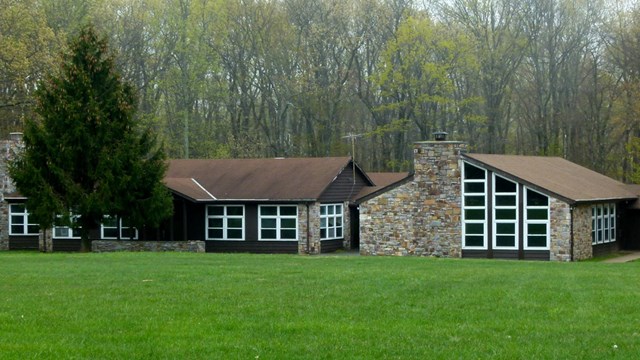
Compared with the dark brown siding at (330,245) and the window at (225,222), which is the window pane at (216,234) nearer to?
the window at (225,222)

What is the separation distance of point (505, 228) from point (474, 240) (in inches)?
47.6

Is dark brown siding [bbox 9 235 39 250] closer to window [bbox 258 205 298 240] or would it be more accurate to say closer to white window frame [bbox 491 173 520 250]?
window [bbox 258 205 298 240]

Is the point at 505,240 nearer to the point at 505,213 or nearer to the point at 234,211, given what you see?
the point at 505,213

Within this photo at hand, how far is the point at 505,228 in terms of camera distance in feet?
116

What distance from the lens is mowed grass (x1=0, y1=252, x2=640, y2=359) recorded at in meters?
11.9

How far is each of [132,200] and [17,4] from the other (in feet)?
50.2

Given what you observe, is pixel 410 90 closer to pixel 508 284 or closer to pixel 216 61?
pixel 216 61

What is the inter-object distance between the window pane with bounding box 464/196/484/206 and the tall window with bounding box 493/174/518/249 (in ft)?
A: 1.64

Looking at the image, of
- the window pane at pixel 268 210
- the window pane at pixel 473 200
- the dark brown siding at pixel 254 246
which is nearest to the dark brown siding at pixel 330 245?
the dark brown siding at pixel 254 246

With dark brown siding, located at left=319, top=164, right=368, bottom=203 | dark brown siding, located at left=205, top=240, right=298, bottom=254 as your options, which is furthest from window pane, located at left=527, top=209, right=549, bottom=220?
dark brown siding, located at left=205, top=240, right=298, bottom=254

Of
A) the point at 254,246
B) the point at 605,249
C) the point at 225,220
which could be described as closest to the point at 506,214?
the point at 605,249

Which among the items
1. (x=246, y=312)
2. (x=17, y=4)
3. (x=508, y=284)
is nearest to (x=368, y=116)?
(x=17, y=4)

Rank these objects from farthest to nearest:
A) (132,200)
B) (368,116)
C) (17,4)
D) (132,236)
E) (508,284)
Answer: (368,116), (17,4), (132,236), (132,200), (508,284)

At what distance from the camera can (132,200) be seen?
117 feet
